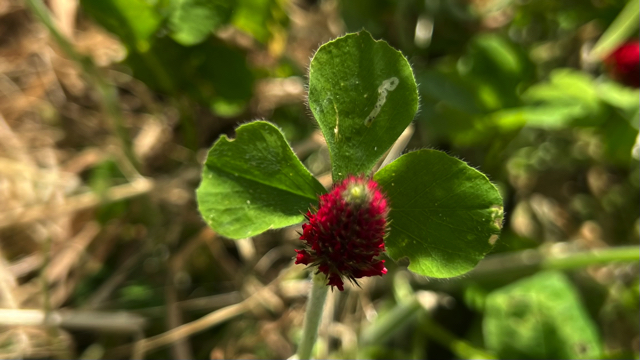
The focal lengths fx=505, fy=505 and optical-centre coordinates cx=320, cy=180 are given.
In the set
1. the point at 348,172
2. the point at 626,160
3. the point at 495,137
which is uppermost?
the point at 348,172

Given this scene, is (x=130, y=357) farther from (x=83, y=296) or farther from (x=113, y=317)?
(x=83, y=296)

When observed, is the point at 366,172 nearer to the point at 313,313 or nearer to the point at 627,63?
the point at 313,313

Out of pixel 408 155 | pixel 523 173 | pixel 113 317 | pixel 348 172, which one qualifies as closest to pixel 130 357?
pixel 113 317

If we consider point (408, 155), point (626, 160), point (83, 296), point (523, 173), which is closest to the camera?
point (408, 155)

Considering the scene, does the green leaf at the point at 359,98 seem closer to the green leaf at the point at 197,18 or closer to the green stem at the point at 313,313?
the green stem at the point at 313,313

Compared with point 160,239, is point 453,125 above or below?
above

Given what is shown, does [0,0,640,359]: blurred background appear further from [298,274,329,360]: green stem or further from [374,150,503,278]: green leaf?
[374,150,503,278]: green leaf

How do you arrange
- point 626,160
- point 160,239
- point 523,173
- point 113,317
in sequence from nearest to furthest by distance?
point 113,317
point 160,239
point 626,160
point 523,173
